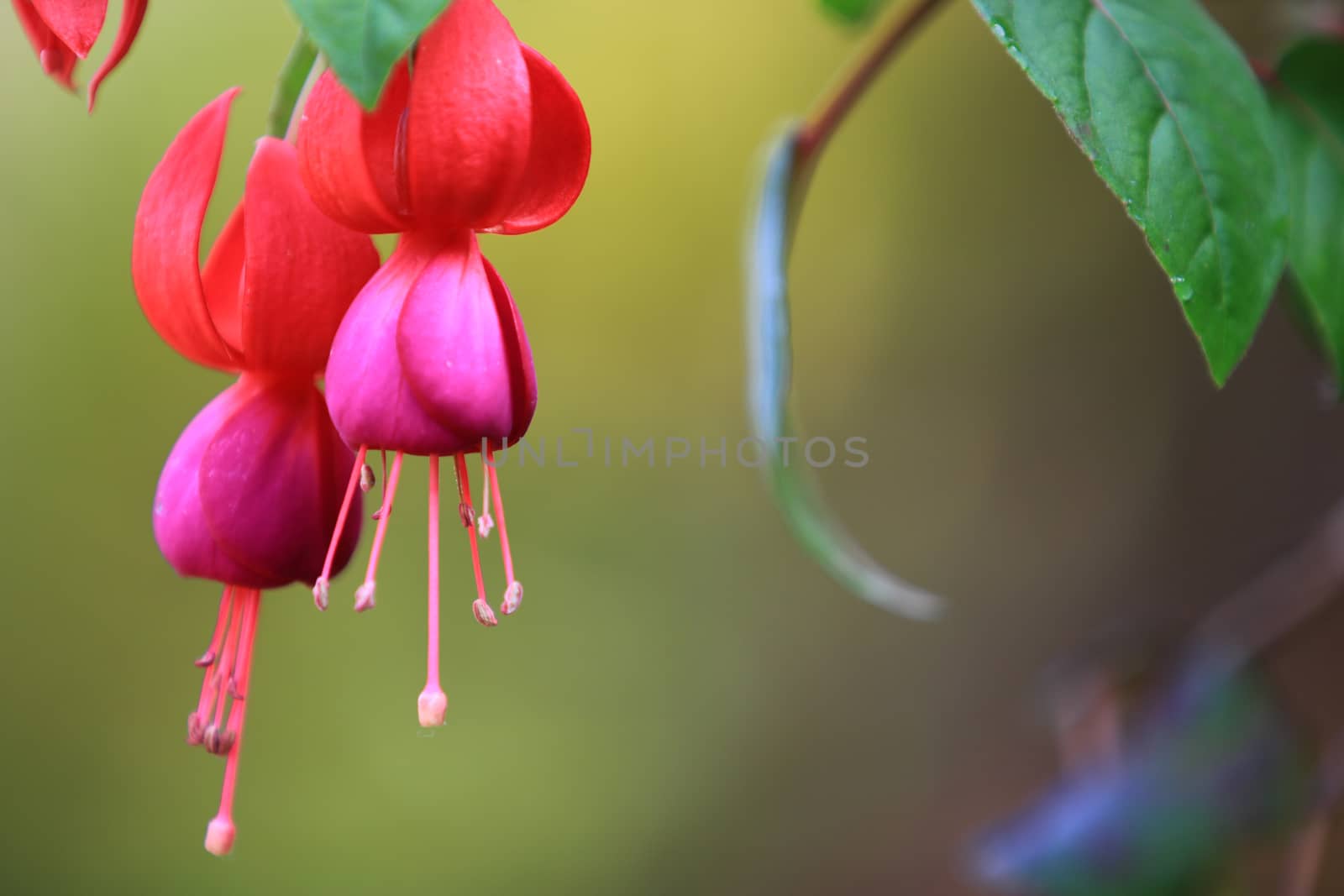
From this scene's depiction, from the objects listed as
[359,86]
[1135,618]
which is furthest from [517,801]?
[359,86]

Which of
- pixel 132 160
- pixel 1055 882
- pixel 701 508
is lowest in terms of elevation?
pixel 701 508

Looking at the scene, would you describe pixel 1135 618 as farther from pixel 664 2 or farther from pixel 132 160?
pixel 132 160

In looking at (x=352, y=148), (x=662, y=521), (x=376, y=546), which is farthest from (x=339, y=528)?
(x=662, y=521)

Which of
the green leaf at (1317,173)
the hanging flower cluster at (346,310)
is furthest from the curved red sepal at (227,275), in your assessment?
the green leaf at (1317,173)

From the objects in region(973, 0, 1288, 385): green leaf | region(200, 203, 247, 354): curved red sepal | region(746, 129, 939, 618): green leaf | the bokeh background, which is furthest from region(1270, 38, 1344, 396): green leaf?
the bokeh background

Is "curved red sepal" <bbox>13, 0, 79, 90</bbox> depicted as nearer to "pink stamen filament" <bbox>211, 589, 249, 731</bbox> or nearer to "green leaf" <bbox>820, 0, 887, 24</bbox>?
"pink stamen filament" <bbox>211, 589, 249, 731</bbox>
